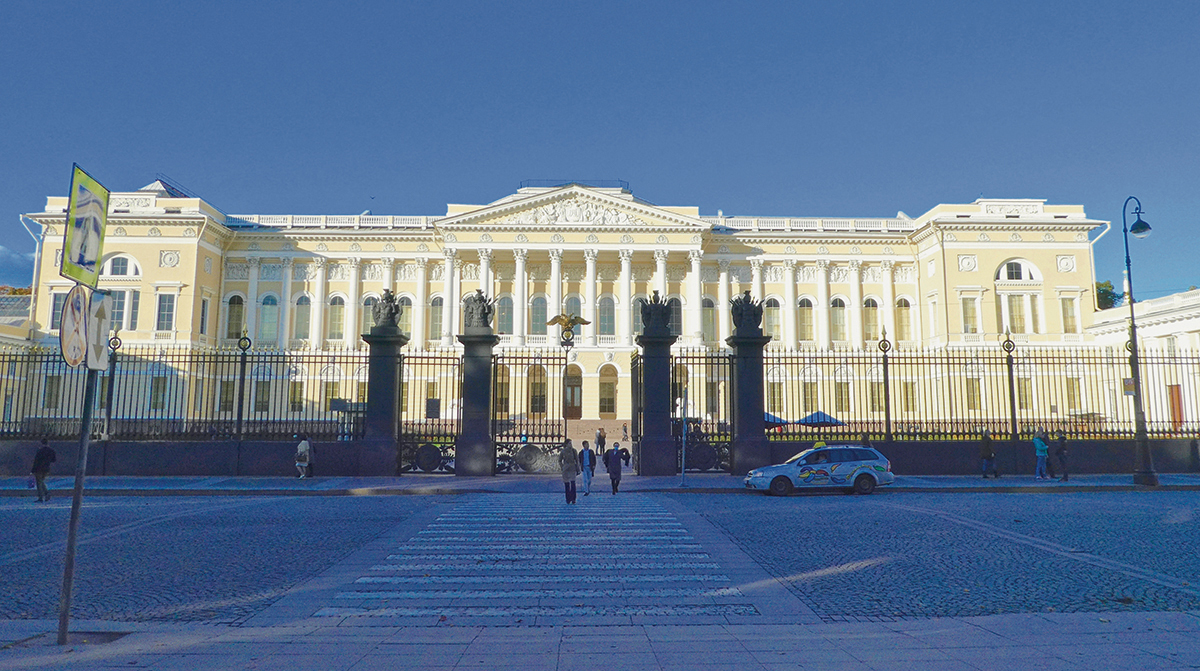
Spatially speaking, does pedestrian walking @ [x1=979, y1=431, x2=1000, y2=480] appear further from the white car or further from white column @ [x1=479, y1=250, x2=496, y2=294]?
white column @ [x1=479, y1=250, x2=496, y2=294]

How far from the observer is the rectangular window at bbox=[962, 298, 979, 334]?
49.7m

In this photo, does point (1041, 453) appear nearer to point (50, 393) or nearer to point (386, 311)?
point (386, 311)

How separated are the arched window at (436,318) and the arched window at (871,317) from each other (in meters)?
30.4

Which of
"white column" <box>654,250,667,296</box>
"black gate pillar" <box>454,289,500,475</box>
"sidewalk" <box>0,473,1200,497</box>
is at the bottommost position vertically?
"sidewalk" <box>0,473,1200,497</box>

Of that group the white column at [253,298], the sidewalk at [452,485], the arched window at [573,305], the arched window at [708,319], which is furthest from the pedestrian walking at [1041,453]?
the white column at [253,298]

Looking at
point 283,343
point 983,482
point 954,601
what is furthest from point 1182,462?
point 283,343

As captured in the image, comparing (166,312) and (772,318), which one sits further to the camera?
(772,318)

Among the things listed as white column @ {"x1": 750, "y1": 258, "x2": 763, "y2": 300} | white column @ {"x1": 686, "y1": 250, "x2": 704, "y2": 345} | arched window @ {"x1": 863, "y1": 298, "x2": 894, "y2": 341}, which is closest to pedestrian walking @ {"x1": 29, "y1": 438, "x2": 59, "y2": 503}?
white column @ {"x1": 686, "y1": 250, "x2": 704, "y2": 345}

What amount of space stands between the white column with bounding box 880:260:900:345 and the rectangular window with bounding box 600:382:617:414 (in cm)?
1993

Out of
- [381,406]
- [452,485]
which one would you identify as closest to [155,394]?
[381,406]

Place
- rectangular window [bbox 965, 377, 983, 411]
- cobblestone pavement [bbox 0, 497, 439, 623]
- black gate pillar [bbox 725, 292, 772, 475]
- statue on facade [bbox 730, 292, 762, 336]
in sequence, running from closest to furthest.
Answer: cobblestone pavement [bbox 0, 497, 439, 623]
black gate pillar [bbox 725, 292, 772, 475]
statue on facade [bbox 730, 292, 762, 336]
rectangular window [bbox 965, 377, 983, 411]

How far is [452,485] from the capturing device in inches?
688

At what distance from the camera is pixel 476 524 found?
11.8 meters

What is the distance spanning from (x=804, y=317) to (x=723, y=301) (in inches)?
241
